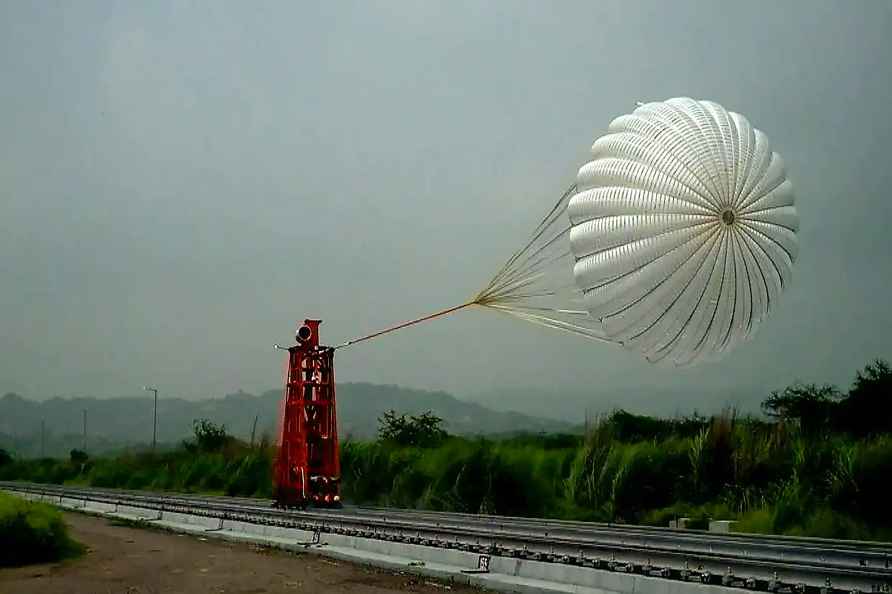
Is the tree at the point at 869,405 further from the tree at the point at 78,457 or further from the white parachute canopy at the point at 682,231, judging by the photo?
the tree at the point at 78,457

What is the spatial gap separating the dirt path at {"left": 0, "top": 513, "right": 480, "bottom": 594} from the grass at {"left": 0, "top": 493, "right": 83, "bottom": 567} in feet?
2.45

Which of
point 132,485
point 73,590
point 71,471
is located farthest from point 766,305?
point 71,471

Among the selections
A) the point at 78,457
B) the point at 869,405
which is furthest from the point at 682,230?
the point at 78,457

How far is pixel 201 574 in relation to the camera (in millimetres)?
18141

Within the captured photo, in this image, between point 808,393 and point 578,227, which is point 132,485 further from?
point 578,227

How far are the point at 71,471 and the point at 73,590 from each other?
2581 inches

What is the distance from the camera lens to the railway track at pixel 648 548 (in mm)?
13219

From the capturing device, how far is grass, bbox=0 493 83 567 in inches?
835

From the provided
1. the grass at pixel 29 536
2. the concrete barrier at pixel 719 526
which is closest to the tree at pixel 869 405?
the concrete barrier at pixel 719 526

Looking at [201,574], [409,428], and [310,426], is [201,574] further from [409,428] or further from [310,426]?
[409,428]

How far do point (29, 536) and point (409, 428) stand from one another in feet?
96.7

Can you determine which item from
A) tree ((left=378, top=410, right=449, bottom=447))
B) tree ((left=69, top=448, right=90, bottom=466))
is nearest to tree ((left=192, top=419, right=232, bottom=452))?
tree ((left=69, top=448, right=90, bottom=466))

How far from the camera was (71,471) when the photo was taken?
77.2 m

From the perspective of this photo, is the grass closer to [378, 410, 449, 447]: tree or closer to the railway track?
the railway track
